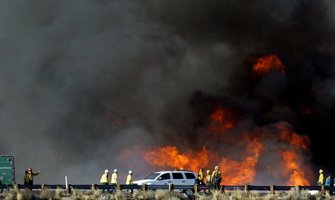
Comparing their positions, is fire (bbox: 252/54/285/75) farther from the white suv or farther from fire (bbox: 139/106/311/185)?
the white suv

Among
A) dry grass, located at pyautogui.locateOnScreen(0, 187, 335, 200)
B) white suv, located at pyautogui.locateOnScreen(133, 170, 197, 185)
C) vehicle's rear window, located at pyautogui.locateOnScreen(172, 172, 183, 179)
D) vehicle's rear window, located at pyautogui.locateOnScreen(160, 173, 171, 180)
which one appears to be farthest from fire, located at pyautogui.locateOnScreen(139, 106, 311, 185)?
dry grass, located at pyautogui.locateOnScreen(0, 187, 335, 200)

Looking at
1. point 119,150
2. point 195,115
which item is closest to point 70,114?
point 119,150

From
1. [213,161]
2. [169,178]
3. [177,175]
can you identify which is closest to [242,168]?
[213,161]

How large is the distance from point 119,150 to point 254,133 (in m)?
15.1

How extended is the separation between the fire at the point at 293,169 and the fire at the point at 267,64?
14.4 m

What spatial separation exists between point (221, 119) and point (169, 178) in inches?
1219

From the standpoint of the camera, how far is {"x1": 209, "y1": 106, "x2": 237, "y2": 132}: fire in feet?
230

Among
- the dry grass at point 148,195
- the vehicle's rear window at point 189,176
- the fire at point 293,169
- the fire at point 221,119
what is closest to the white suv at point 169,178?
the vehicle's rear window at point 189,176

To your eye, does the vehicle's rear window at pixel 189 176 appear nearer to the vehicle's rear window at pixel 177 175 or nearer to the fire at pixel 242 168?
the vehicle's rear window at pixel 177 175

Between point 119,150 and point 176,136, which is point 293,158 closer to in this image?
point 176,136

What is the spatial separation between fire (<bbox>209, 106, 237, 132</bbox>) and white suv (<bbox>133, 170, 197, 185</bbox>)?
28722 mm

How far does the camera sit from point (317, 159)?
7044cm

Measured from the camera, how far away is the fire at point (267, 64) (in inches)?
2972

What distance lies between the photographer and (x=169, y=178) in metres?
40.6
